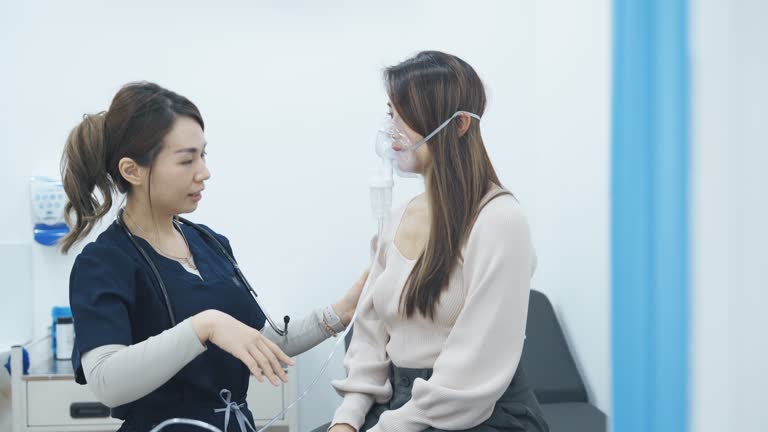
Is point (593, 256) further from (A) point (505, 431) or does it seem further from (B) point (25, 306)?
(B) point (25, 306)

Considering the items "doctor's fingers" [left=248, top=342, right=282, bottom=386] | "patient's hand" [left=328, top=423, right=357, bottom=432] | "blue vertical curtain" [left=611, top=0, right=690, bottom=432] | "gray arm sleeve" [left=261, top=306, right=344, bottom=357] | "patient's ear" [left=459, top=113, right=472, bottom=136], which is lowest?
"patient's hand" [left=328, top=423, right=357, bottom=432]

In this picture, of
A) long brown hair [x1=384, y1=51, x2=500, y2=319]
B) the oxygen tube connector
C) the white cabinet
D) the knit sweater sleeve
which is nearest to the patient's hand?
the knit sweater sleeve

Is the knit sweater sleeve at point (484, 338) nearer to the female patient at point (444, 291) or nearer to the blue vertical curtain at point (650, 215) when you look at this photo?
the female patient at point (444, 291)

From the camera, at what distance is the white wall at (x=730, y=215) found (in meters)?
0.71

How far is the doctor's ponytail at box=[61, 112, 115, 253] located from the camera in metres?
1.42

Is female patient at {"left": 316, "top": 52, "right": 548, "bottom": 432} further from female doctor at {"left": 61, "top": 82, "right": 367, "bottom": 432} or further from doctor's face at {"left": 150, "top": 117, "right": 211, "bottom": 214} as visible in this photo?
doctor's face at {"left": 150, "top": 117, "right": 211, "bottom": 214}

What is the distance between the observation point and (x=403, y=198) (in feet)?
9.65

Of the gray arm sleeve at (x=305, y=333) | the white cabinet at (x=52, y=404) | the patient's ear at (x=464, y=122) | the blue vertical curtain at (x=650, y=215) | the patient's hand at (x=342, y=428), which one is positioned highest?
the patient's ear at (x=464, y=122)

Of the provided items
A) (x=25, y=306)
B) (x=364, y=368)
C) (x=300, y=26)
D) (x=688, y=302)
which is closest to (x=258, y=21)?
(x=300, y=26)

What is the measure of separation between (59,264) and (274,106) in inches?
41.0

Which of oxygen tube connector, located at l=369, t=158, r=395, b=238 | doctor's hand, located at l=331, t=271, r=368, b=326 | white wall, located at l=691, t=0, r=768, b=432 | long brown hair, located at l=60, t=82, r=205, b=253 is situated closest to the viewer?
white wall, located at l=691, t=0, r=768, b=432

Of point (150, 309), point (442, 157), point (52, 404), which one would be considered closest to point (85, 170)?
point (150, 309)

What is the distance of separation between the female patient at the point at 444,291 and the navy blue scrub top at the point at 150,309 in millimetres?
256

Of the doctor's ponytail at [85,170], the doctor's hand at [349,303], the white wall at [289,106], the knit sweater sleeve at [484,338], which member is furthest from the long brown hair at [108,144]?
A: the white wall at [289,106]
